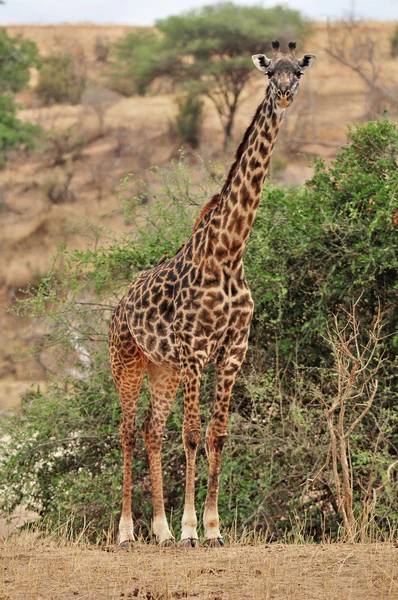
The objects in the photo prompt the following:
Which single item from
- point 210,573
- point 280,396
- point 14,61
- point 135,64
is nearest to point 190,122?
point 135,64

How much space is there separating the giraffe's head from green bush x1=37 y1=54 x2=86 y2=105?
1577 inches

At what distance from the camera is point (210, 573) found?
562 centimetres

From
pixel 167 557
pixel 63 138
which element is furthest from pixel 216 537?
pixel 63 138

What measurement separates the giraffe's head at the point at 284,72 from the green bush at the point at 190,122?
3152 centimetres

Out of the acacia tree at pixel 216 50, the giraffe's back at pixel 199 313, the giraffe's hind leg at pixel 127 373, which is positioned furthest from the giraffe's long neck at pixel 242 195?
the acacia tree at pixel 216 50

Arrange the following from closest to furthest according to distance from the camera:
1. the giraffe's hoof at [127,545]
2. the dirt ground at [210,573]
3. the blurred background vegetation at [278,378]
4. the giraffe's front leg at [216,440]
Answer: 1. the dirt ground at [210,573]
2. the giraffe's front leg at [216,440]
3. the giraffe's hoof at [127,545]
4. the blurred background vegetation at [278,378]

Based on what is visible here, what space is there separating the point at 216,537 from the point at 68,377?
12.3 ft

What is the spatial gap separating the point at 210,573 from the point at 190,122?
108 feet

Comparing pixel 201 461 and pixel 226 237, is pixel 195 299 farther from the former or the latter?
pixel 201 461

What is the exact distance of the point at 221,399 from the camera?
21.7 ft

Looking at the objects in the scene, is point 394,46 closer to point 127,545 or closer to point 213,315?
point 213,315

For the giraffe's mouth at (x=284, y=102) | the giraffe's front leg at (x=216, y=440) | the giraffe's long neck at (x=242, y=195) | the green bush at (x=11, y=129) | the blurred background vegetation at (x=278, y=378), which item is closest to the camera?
the giraffe's mouth at (x=284, y=102)

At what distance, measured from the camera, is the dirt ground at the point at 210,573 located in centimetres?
522

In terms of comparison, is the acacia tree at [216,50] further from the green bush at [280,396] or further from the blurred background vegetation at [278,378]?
the green bush at [280,396]
